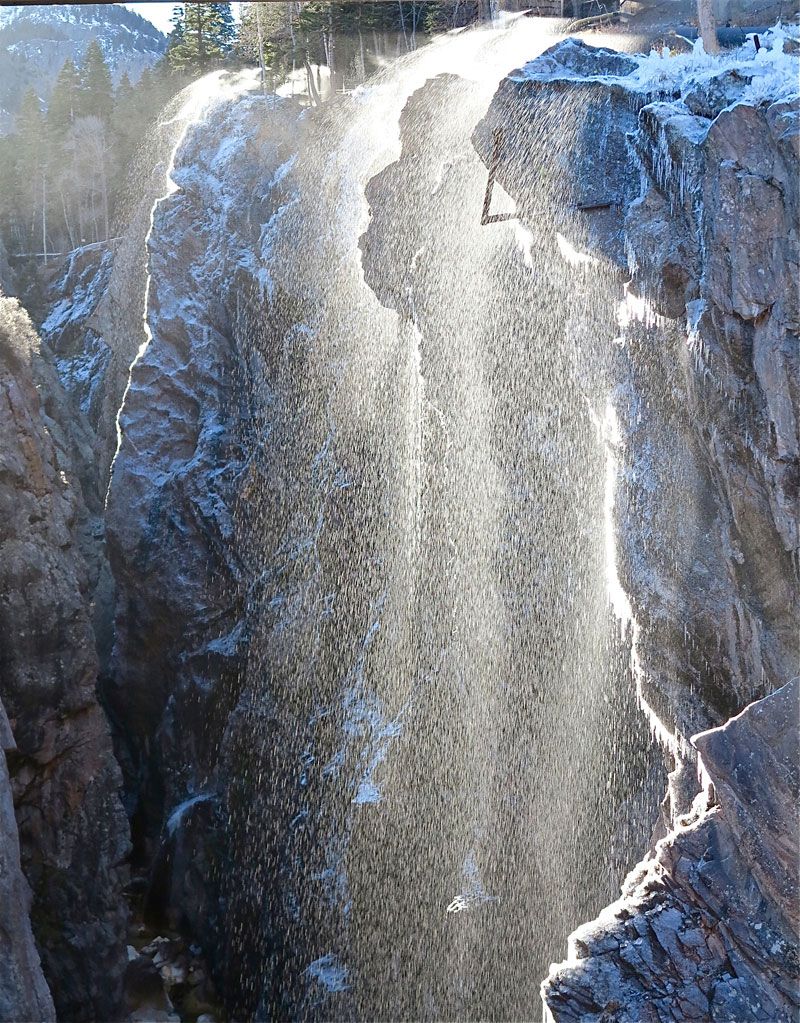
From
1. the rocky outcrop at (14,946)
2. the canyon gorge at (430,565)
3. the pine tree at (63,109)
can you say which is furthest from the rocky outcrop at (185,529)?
the pine tree at (63,109)

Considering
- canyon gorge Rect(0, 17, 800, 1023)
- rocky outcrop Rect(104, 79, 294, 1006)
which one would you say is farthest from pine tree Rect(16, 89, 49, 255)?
rocky outcrop Rect(104, 79, 294, 1006)

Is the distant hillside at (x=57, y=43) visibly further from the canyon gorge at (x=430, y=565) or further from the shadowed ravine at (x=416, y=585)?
the shadowed ravine at (x=416, y=585)

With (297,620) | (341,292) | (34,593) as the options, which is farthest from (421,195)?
(34,593)

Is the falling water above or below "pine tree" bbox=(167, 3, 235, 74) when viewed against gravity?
below

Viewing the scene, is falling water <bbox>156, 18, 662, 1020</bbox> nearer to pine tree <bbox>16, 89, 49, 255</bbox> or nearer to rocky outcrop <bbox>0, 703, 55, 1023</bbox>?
rocky outcrop <bbox>0, 703, 55, 1023</bbox>

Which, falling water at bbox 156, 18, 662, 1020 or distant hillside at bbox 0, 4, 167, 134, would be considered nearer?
falling water at bbox 156, 18, 662, 1020

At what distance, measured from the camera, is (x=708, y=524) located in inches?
450

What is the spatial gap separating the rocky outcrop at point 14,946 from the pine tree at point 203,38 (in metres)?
24.8

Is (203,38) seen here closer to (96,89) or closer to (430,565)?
(96,89)

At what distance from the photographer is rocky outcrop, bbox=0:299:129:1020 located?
17.1 meters

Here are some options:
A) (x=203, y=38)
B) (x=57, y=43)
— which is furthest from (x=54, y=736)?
(x=57, y=43)

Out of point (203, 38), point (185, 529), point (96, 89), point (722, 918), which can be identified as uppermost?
point (203, 38)

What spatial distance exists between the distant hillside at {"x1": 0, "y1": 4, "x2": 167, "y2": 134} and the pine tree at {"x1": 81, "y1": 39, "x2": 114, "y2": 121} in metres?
3.48

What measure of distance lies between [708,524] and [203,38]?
25.9m
